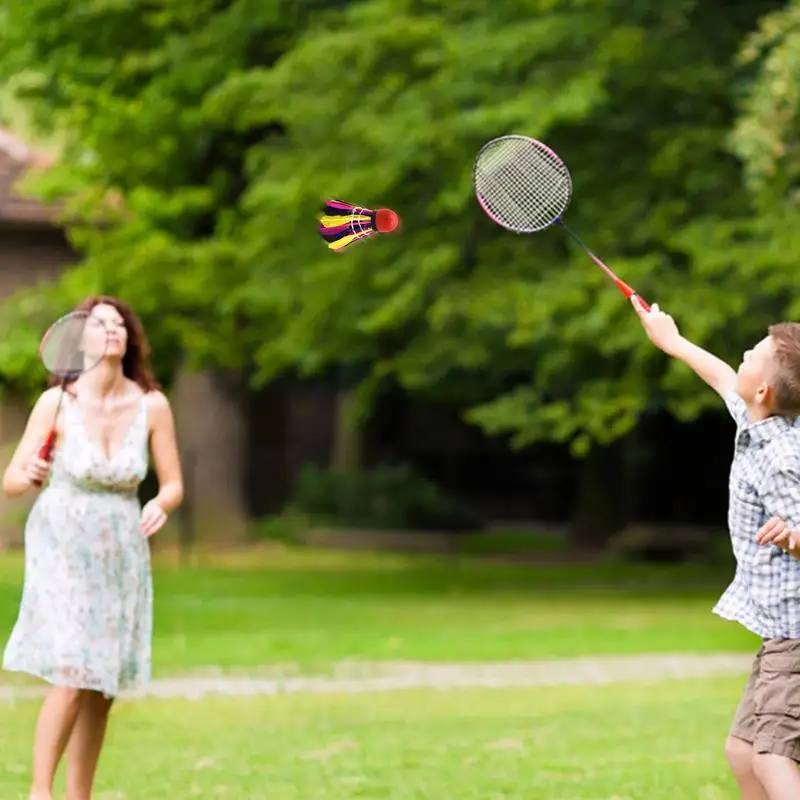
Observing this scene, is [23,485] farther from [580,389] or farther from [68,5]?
[68,5]

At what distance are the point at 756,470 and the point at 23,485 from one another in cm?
288

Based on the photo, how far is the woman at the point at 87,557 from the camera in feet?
25.3

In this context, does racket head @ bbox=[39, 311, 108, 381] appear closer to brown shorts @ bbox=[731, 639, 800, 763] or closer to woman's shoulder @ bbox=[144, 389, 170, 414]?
woman's shoulder @ bbox=[144, 389, 170, 414]

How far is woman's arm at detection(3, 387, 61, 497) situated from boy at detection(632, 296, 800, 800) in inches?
111

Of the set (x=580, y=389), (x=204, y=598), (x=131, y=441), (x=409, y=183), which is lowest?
(x=204, y=598)

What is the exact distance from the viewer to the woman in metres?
7.72

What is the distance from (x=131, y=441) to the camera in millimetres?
8016

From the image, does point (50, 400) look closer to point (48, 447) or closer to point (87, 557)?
point (48, 447)

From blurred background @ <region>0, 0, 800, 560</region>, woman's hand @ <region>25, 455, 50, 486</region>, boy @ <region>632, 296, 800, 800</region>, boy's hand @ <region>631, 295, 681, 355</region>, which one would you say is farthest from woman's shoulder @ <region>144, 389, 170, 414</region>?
blurred background @ <region>0, 0, 800, 560</region>

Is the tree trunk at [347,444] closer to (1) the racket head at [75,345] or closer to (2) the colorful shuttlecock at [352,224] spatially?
(1) the racket head at [75,345]

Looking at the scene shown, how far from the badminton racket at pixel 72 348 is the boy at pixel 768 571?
2.72 meters

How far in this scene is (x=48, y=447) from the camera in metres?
7.79

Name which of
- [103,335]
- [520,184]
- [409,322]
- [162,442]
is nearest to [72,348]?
[103,335]

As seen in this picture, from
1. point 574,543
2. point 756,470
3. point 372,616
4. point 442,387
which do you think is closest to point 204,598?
point 372,616
